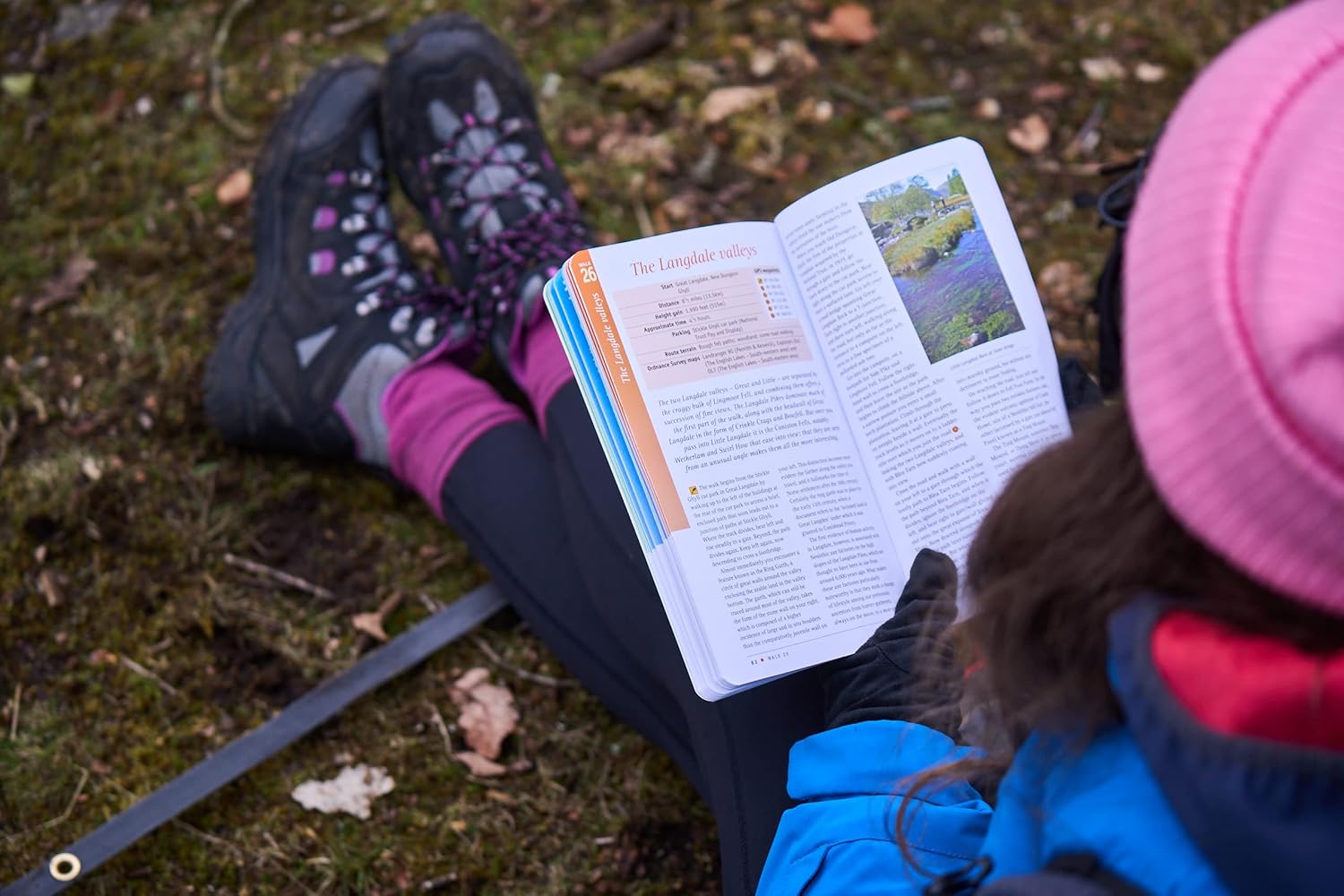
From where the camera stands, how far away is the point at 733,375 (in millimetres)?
1227

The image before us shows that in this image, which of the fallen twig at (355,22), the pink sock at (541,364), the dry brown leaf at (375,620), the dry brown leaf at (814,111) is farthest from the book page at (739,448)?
the fallen twig at (355,22)

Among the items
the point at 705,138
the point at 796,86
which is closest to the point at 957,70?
the point at 796,86

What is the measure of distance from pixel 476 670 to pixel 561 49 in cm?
135

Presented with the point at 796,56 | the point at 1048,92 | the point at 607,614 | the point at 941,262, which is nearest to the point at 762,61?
the point at 796,56

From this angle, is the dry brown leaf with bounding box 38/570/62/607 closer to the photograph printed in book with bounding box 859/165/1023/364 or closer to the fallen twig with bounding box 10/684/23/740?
the fallen twig with bounding box 10/684/23/740

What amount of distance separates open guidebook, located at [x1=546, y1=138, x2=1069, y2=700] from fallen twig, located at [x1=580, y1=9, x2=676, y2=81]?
3.39 feet

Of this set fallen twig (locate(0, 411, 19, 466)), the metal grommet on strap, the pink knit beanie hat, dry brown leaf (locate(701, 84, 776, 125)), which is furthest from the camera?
dry brown leaf (locate(701, 84, 776, 125))

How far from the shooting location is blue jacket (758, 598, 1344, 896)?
2.06 feet

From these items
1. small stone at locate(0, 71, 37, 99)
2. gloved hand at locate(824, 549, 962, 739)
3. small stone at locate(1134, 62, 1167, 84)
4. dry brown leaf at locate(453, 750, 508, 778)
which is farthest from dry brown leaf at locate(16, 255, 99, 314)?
small stone at locate(1134, 62, 1167, 84)

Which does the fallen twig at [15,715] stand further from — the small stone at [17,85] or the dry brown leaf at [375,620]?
the small stone at [17,85]

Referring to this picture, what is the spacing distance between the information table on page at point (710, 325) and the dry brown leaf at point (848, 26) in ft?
3.85

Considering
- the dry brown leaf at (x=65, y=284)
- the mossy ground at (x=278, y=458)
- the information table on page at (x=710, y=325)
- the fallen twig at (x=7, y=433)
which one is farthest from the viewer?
the dry brown leaf at (x=65, y=284)

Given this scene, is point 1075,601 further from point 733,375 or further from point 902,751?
point 733,375

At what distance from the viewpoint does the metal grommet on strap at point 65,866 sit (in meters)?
1.42
